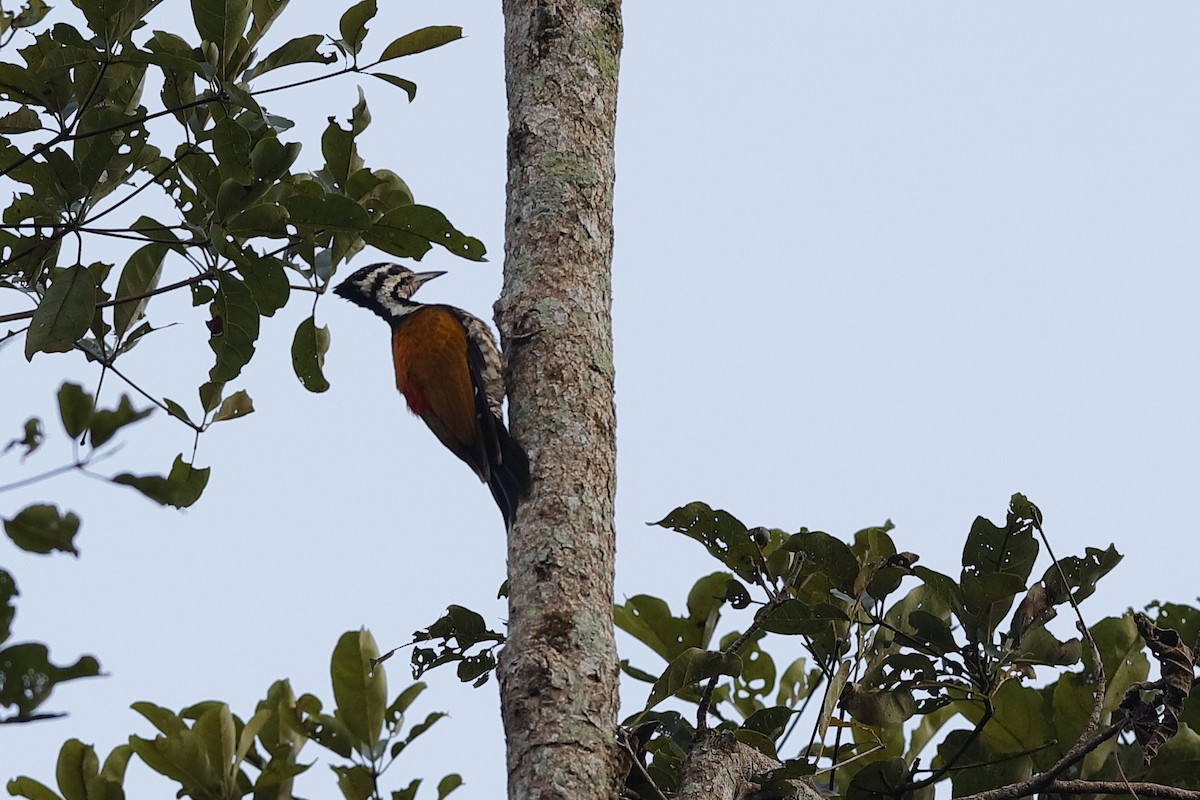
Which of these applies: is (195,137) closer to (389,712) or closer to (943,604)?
(389,712)

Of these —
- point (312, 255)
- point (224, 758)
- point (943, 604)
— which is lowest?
point (224, 758)

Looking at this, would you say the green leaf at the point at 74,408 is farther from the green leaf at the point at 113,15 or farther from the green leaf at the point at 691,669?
the green leaf at the point at 691,669

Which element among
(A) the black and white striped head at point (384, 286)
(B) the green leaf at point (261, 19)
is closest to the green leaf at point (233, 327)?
(B) the green leaf at point (261, 19)

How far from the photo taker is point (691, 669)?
2.80m

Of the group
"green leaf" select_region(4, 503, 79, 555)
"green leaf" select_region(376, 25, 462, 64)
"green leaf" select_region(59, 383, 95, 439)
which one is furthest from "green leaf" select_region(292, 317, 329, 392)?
"green leaf" select_region(4, 503, 79, 555)

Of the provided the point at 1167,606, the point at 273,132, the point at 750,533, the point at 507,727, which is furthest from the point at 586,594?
the point at 1167,606

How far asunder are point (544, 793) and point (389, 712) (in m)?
1.14

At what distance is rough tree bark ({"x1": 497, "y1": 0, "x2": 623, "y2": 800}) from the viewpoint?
2.39 metres

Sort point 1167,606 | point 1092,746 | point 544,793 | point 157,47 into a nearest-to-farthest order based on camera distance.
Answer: point 544,793, point 1092,746, point 157,47, point 1167,606

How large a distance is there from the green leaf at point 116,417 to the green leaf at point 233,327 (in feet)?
3.95

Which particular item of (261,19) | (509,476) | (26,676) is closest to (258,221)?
(261,19)

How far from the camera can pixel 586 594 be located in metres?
2.59

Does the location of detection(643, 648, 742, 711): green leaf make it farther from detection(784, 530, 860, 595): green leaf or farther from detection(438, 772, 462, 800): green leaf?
detection(438, 772, 462, 800): green leaf

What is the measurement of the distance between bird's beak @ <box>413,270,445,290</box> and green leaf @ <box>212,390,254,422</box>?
2718mm
